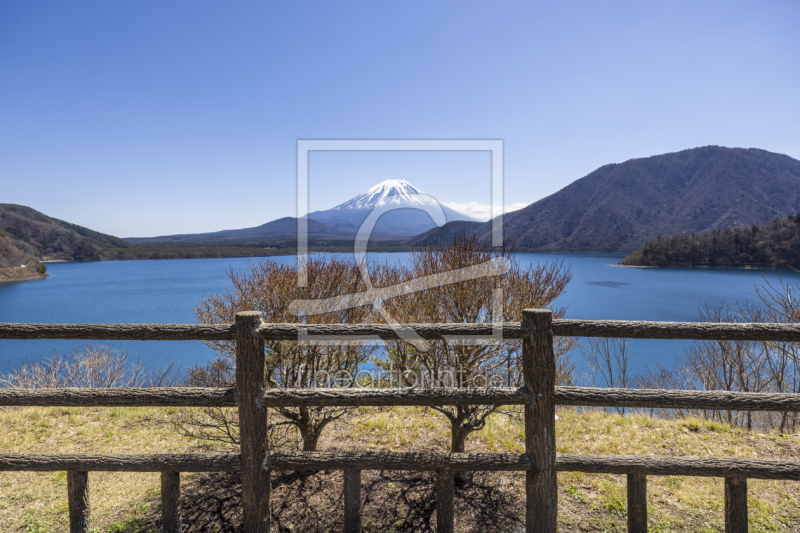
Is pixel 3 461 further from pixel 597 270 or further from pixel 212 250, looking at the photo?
pixel 212 250

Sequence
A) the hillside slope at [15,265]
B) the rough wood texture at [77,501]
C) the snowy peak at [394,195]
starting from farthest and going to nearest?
the hillside slope at [15,265] < the snowy peak at [394,195] < the rough wood texture at [77,501]

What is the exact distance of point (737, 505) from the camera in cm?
250

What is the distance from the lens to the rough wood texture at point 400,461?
2.51m

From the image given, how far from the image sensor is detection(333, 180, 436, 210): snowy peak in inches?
253

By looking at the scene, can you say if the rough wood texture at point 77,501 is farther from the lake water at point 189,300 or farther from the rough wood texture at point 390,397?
the lake water at point 189,300

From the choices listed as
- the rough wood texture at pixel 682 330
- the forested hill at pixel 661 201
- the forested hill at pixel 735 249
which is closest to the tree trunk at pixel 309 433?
the rough wood texture at pixel 682 330

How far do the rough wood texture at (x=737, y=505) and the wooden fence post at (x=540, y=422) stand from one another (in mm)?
1192

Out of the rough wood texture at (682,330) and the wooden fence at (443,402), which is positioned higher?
the rough wood texture at (682,330)

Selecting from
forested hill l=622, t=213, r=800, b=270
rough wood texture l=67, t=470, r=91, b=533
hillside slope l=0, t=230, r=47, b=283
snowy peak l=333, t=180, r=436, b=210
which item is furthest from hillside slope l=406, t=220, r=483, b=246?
hillside slope l=0, t=230, r=47, b=283

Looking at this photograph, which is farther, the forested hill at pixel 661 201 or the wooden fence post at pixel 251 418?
the forested hill at pixel 661 201

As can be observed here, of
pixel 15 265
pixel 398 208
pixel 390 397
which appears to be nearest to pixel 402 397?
pixel 390 397

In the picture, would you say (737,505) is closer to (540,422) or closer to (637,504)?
(637,504)

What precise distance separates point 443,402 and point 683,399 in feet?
5.15

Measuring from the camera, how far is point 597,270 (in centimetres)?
6544
